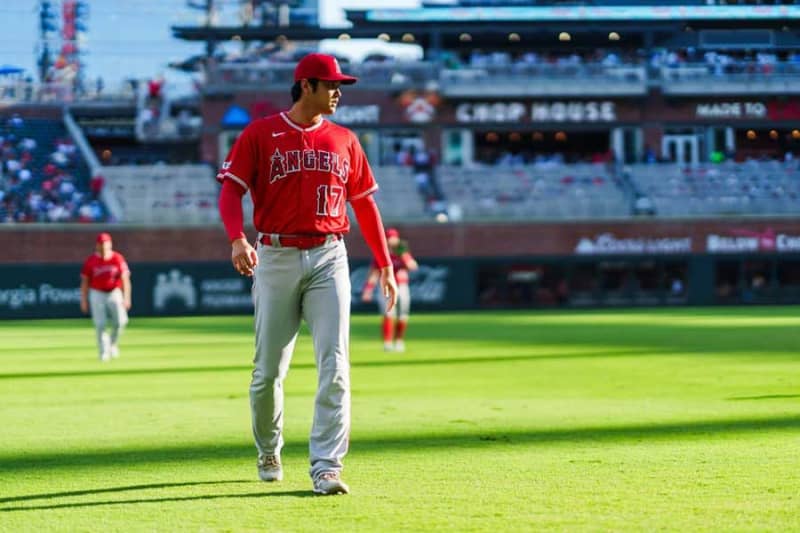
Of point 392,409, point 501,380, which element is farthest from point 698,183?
point 392,409

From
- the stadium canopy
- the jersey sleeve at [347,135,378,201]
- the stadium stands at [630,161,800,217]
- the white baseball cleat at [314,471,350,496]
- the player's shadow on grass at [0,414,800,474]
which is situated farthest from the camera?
the stadium canopy

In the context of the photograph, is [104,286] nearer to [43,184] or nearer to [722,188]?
[43,184]

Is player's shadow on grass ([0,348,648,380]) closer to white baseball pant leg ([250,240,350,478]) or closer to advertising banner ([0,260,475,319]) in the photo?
white baseball pant leg ([250,240,350,478])

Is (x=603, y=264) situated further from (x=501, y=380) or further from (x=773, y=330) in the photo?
(x=501, y=380)

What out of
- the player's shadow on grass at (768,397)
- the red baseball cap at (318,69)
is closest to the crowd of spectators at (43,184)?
the player's shadow on grass at (768,397)

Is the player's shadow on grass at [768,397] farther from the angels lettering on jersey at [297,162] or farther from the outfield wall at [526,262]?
the outfield wall at [526,262]

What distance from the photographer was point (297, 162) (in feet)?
27.6

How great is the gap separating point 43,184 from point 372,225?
139ft

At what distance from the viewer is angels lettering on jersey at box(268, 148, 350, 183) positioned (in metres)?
8.41

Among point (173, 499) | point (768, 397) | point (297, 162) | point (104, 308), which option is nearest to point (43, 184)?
point (104, 308)

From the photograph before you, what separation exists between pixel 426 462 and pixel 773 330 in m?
22.0

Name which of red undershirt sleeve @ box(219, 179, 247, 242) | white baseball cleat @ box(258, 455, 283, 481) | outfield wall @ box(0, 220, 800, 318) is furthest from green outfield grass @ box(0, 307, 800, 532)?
outfield wall @ box(0, 220, 800, 318)

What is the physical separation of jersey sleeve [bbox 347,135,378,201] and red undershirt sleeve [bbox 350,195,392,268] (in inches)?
1.7

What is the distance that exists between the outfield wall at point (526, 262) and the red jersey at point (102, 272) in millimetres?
21678
